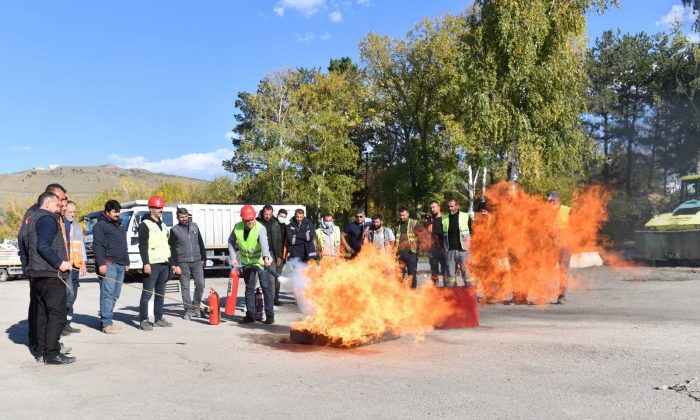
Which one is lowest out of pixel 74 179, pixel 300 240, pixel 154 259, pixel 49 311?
pixel 49 311

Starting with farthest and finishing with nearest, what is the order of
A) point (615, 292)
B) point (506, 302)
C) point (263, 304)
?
point (615, 292) < point (506, 302) < point (263, 304)

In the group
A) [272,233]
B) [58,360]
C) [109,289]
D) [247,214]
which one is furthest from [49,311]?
[272,233]

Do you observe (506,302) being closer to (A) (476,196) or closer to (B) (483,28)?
(B) (483,28)

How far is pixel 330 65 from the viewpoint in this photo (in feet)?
192

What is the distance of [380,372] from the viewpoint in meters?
5.93

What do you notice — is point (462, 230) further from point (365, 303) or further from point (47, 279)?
point (47, 279)

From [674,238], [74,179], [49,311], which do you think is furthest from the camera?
[74,179]

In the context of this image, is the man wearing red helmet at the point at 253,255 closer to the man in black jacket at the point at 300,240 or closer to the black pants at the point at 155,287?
the black pants at the point at 155,287

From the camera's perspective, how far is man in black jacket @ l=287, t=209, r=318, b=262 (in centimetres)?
1167

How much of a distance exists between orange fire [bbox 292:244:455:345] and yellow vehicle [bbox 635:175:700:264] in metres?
14.7

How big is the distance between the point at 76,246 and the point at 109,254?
0.80 metres

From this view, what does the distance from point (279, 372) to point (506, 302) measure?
21.1 feet

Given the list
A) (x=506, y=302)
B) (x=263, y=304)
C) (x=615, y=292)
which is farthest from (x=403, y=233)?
(x=615, y=292)

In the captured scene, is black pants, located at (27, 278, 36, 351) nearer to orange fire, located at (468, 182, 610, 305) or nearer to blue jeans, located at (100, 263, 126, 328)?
blue jeans, located at (100, 263, 126, 328)
